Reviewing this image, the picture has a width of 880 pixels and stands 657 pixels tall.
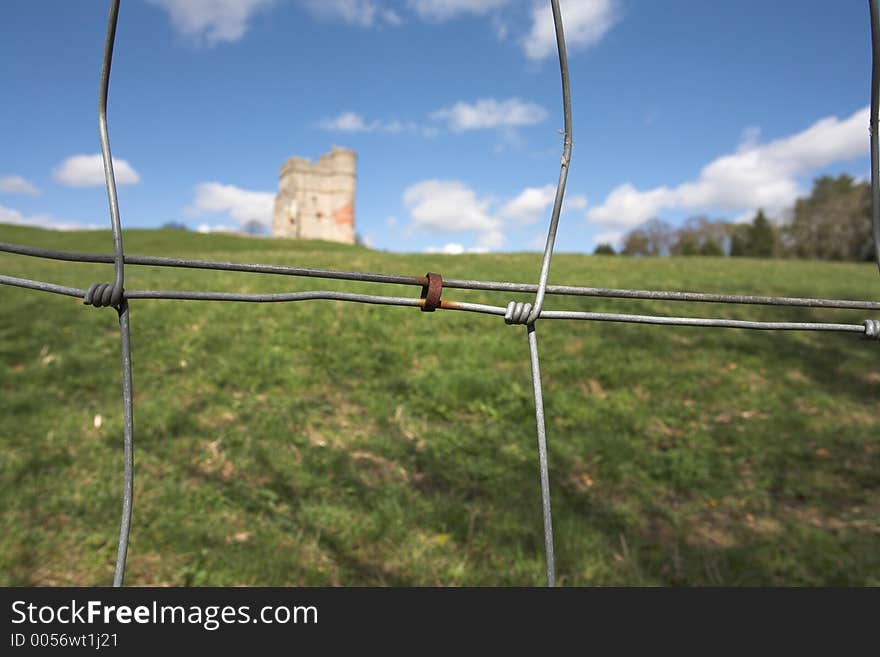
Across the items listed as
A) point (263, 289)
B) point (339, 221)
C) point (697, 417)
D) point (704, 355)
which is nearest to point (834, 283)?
point (704, 355)

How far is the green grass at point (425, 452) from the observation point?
7.27ft

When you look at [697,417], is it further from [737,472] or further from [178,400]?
[178,400]

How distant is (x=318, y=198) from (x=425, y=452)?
38.2 metres

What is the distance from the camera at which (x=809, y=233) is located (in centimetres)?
3944

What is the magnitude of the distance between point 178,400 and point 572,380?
2782 mm

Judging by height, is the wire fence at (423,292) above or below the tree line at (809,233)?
below

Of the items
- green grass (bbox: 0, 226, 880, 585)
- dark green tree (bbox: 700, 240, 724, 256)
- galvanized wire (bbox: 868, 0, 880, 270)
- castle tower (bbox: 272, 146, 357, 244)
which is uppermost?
castle tower (bbox: 272, 146, 357, 244)

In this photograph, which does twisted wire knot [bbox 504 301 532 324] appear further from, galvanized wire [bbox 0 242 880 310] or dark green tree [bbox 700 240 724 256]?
dark green tree [bbox 700 240 724 256]

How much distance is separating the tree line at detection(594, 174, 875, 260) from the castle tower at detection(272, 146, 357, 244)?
58.7 feet

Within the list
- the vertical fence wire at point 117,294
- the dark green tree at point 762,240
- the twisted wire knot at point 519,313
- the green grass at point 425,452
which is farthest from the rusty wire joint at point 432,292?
the dark green tree at point 762,240

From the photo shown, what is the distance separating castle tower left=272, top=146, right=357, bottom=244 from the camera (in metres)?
38.1

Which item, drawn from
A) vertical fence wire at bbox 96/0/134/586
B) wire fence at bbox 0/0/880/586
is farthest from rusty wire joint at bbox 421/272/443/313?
vertical fence wire at bbox 96/0/134/586

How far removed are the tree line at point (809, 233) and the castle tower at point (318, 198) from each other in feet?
58.7

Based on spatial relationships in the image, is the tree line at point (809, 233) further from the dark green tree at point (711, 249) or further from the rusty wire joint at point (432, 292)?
the rusty wire joint at point (432, 292)
